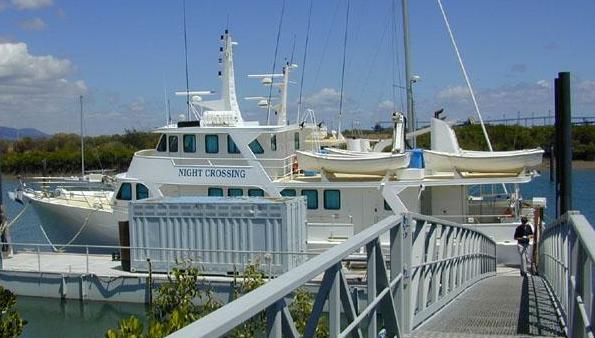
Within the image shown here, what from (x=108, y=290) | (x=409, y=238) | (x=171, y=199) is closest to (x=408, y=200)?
(x=171, y=199)

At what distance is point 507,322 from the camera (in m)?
7.64

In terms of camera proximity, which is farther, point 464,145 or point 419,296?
point 464,145

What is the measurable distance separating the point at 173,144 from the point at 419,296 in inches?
672

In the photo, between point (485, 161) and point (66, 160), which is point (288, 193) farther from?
point (66, 160)

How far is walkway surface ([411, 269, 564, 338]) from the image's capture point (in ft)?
22.4

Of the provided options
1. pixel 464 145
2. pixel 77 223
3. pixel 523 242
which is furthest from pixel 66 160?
pixel 523 242

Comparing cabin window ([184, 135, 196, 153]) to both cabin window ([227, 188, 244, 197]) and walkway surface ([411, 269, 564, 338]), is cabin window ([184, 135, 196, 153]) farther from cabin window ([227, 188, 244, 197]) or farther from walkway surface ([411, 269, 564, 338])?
walkway surface ([411, 269, 564, 338])

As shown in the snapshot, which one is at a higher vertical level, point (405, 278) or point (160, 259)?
point (405, 278)

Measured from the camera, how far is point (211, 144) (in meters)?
22.8

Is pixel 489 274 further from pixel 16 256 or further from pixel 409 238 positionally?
pixel 16 256

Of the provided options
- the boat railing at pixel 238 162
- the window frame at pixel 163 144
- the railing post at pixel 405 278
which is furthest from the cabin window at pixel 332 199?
the railing post at pixel 405 278

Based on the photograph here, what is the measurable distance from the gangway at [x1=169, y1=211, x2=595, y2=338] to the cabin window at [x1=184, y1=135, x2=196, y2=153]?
12459 millimetres

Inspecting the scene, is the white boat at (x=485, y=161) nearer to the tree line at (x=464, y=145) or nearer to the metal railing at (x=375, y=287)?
the metal railing at (x=375, y=287)

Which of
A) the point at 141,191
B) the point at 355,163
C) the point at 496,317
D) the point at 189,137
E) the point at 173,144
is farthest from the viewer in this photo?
the point at 173,144
